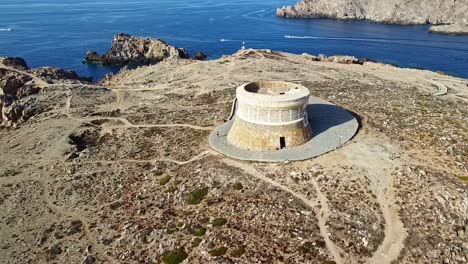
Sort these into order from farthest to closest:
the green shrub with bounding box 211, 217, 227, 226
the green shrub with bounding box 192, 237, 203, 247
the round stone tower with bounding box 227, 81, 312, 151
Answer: the round stone tower with bounding box 227, 81, 312, 151 < the green shrub with bounding box 211, 217, 227, 226 < the green shrub with bounding box 192, 237, 203, 247

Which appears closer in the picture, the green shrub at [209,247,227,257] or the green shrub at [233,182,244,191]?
the green shrub at [209,247,227,257]

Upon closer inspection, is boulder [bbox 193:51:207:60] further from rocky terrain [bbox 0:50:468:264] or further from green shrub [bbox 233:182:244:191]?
green shrub [bbox 233:182:244:191]

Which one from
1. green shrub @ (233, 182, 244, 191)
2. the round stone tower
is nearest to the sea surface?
the round stone tower

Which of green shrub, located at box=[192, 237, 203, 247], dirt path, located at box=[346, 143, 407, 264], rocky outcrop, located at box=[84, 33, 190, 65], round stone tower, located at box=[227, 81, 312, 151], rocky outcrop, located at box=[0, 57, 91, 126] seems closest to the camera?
dirt path, located at box=[346, 143, 407, 264]

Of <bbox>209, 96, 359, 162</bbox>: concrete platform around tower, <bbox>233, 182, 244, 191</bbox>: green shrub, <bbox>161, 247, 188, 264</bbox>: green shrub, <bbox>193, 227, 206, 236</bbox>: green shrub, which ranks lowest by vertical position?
<bbox>161, 247, 188, 264</bbox>: green shrub

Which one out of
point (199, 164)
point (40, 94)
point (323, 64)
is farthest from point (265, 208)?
point (323, 64)

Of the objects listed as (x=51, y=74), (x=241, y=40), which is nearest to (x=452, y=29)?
(x=241, y=40)

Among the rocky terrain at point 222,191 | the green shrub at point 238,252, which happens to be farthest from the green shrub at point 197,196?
the green shrub at point 238,252
